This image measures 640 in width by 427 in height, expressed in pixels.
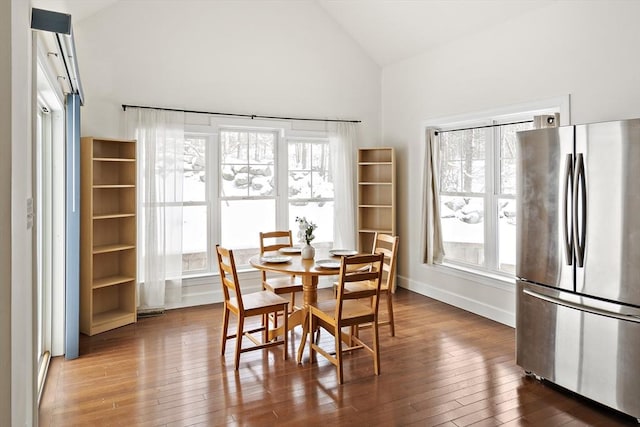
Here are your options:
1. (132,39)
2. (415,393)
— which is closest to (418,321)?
(415,393)

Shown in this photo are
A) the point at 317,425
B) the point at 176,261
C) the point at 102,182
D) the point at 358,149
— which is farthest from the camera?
the point at 358,149

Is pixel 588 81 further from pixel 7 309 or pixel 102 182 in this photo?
pixel 102 182

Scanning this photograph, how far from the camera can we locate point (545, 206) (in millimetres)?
3211

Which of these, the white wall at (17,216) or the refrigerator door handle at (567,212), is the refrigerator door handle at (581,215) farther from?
the white wall at (17,216)

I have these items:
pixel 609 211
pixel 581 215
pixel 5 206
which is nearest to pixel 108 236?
pixel 5 206

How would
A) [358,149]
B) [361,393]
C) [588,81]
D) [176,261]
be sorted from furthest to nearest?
[358,149], [176,261], [588,81], [361,393]

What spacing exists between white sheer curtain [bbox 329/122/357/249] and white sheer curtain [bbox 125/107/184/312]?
2.07 m

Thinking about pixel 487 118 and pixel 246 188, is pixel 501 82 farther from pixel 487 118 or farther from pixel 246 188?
pixel 246 188

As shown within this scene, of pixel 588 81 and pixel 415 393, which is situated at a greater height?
pixel 588 81

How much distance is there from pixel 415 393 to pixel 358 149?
3724 millimetres

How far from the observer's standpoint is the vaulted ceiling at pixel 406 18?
4402 millimetres

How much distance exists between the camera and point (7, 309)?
4.78 ft

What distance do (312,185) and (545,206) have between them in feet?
11.3

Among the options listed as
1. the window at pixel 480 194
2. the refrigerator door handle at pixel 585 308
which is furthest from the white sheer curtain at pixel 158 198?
the refrigerator door handle at pixel 585 308
